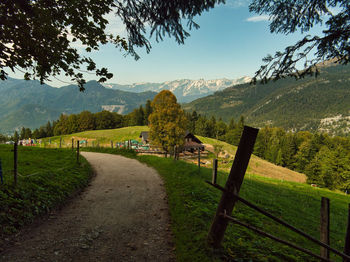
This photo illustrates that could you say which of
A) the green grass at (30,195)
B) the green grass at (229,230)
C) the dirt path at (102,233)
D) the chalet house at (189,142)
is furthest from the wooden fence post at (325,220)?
the chalet house at (189,142)

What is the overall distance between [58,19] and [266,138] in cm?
11555

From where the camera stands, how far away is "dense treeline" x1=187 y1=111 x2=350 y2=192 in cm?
4834

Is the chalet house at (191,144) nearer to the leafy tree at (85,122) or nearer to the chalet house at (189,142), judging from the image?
the chalet house at (189,142)

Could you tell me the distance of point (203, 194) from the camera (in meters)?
8.74

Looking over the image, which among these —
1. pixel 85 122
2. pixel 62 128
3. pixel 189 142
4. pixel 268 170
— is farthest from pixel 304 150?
pixel 62 128

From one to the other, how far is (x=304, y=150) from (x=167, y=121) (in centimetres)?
6451

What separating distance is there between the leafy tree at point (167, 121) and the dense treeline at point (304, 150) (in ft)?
134

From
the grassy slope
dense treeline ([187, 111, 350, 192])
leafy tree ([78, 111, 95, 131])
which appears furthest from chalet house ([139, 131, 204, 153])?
leafy tree ([78, 111, 95, 131])

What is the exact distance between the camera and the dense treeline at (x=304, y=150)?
4834 centimetres

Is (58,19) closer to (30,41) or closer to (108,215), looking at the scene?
(30,41)

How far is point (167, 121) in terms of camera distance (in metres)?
35.4

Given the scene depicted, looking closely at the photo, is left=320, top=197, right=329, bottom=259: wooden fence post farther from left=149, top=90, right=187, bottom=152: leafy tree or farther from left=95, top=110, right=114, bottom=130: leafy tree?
left=95, top=110, right=114, bottom=130: leafy tree

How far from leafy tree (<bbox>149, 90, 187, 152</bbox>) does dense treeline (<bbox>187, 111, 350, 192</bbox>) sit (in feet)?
134

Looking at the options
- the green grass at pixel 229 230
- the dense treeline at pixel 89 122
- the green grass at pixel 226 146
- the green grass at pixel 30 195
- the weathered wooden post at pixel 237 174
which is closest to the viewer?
the weathered wooden post at pixel 237 174
